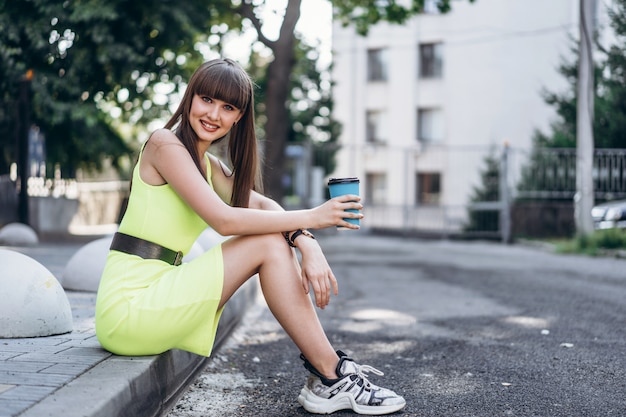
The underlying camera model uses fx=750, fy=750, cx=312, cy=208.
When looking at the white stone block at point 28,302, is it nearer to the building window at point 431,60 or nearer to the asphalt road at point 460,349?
the asphalt road at point 460,349

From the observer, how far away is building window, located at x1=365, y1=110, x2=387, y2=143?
32031mm

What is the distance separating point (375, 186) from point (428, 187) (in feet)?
9.90

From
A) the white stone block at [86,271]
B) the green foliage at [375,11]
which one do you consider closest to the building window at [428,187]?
the green foliage at [375,11]

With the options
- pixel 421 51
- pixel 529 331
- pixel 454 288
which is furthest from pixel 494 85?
pixel 529 331

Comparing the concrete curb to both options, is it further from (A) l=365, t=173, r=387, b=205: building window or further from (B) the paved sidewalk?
(A) l=365, t=173, r=387, b=205: building window

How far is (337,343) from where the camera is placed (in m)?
4.93

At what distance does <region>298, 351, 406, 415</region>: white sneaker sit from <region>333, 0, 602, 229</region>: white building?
73.4 feet

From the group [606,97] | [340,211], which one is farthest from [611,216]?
[340,211]

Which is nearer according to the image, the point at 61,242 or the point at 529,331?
the point at 529,331

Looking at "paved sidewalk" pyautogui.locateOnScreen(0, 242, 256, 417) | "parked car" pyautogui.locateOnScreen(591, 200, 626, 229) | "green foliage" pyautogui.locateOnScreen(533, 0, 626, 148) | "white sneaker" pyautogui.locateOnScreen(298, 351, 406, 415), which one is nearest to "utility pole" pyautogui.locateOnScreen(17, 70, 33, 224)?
"paved sidewalk" pyautogui.locateOnScreen(0, 242, 256, 417)

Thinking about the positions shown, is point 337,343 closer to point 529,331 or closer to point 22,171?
point 529,331

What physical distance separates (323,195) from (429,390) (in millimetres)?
18069

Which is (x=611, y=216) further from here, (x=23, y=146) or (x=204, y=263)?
(x=204, y=263)

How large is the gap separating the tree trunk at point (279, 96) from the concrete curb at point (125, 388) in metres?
9.99
